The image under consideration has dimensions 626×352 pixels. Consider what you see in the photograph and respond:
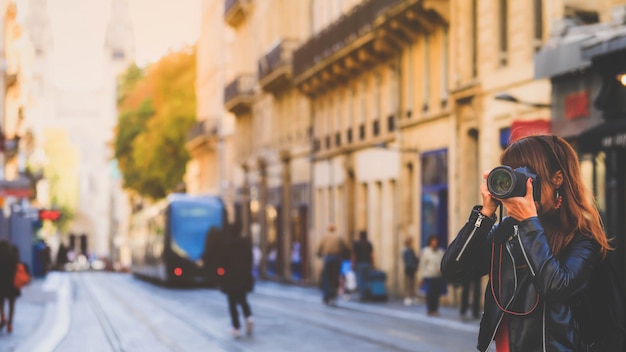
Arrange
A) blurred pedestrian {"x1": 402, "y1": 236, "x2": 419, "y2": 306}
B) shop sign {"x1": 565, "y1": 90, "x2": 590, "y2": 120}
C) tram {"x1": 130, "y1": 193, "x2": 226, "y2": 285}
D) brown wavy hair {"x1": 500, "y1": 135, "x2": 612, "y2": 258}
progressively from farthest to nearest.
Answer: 1. tram {"x1": 130, "y1": 193, "x2": 226, "y2": 285}
2. blurred pedestrian {"x1": 402, "y1": 236, "x2": 419, "y2": 306}
3. shop sign {"x1": 565, "y1": 90, "x2": 590, "y2": 120}
4. brown wavy hair {"x1": 500, "y1": 135, "x2": 612, "y2": 258}

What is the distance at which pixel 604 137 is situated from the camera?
22.4m

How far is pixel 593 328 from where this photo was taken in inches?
201

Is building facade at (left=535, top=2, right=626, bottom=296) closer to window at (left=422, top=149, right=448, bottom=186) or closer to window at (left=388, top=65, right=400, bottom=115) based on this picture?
window at (left=422, top=149, right=448, bottom=186)

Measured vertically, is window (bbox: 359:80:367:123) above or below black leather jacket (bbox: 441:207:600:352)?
above

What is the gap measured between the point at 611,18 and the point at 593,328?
19858 mm

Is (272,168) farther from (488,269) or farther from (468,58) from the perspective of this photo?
(488,269)

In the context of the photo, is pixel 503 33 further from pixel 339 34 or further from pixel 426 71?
Answer: pixel 339 34

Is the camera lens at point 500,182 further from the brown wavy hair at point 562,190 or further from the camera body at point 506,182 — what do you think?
the brown wavy hair at point 562,190

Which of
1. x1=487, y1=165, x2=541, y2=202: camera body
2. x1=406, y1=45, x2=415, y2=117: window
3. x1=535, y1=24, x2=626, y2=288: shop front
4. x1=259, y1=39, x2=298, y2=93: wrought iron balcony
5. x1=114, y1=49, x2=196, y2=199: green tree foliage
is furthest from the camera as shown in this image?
x1=114, y1=49, x2=196, y2=199: green tree foliage

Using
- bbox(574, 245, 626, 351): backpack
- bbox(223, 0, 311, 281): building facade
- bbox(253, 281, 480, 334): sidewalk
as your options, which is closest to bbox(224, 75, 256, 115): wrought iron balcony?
bbox(223, 0, 311, 281): building facade

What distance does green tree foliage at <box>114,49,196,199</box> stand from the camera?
86.2 m

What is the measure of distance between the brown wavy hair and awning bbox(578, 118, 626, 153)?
16.8 m

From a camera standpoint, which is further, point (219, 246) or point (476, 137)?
point (476, 137)

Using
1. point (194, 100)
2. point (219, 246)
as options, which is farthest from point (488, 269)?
point (194, 100)
